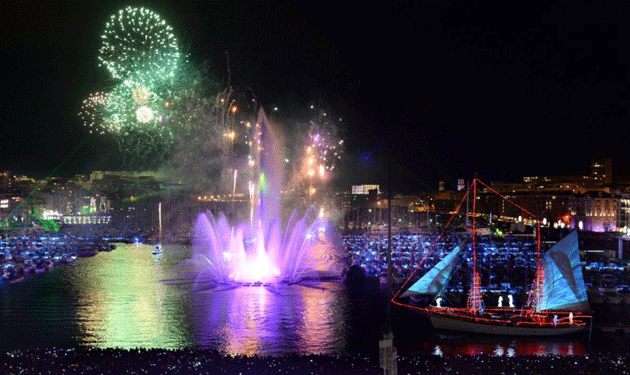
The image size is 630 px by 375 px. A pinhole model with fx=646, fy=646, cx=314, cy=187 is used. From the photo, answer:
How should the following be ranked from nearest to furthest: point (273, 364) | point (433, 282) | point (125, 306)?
point (273, 364) → point (433, 282) → point (125, 306)

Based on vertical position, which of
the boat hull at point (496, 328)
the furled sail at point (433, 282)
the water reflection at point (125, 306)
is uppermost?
the furled sail at point (433, 282)

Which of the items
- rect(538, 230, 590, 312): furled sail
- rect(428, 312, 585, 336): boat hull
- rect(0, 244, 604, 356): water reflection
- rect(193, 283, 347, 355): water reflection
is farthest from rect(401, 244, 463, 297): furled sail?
rect(538, 230, 590, 312): furled sail

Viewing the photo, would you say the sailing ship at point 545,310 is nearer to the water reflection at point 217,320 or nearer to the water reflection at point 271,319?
the water reflection at point 217,320

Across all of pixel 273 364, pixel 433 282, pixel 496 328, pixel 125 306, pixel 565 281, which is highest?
pixel 565 281

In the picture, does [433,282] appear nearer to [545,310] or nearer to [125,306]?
[545,310]

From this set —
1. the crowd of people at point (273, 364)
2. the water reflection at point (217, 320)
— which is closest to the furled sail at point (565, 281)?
the water reflection at point (217, 320)

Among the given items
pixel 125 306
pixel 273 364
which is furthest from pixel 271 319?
pixel 273 364

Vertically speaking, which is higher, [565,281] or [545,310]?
[565,281]

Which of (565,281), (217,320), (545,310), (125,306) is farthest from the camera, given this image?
(125,306)
